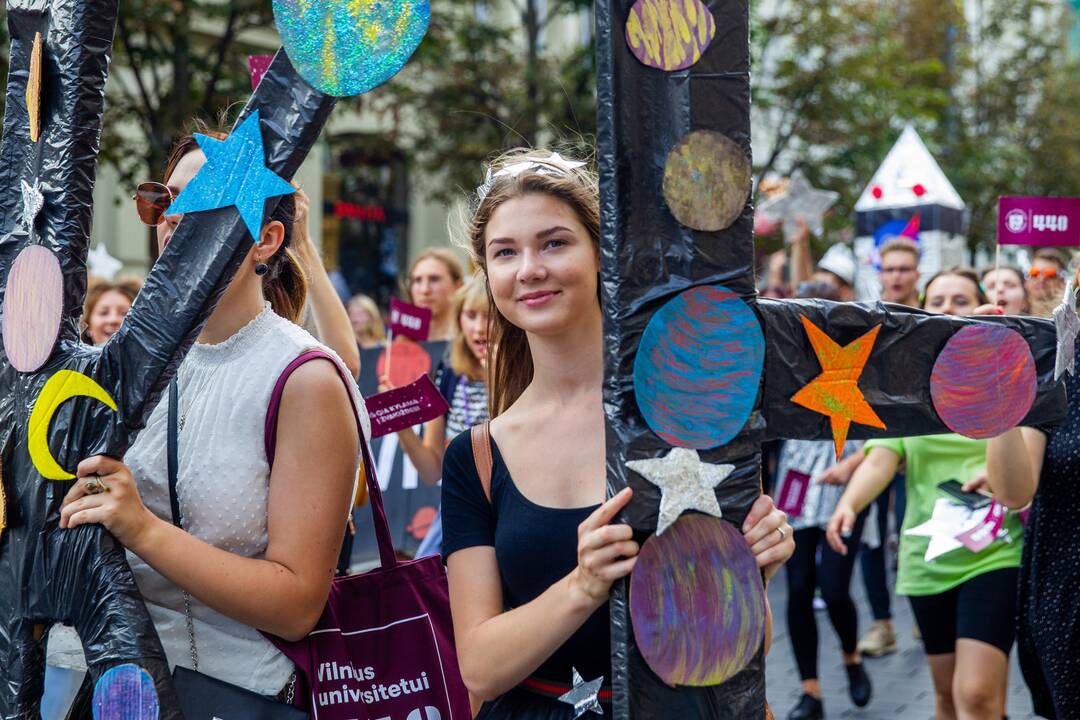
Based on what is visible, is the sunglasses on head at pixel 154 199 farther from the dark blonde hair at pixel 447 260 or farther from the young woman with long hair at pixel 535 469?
the dark blonde hair at pixel 447 260

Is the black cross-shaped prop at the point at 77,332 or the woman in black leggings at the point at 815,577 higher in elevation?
the black cross-shaped prop at the point at 77,332

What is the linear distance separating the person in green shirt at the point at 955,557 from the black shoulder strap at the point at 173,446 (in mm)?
2911

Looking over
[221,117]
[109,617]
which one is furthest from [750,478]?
[221,117]

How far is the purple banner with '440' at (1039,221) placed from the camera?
12.0 ft

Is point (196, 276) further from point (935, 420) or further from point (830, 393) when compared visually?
point (935, 420)

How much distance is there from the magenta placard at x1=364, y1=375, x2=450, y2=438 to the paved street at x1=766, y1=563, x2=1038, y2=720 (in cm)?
251

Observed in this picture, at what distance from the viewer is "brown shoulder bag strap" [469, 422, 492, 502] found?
2.35 metres

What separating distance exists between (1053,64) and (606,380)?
2410 cm

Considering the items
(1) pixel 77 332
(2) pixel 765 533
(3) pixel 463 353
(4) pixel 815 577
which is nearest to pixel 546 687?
(2) pixel 765 533

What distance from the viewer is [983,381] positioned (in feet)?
7.20

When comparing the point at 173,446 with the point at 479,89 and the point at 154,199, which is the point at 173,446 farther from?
the point at 479,89

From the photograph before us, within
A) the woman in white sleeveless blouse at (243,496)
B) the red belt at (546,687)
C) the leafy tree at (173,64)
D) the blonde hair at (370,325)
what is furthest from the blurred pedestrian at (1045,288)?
the leafy tree at (173,64)

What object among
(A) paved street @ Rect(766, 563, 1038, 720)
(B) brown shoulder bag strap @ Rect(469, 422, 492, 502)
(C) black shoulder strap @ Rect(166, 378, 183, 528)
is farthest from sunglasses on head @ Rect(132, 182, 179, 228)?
(A) paved street @ Rect(766, 563, 1038, 720)

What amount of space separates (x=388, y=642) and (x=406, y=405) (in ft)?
7.48
